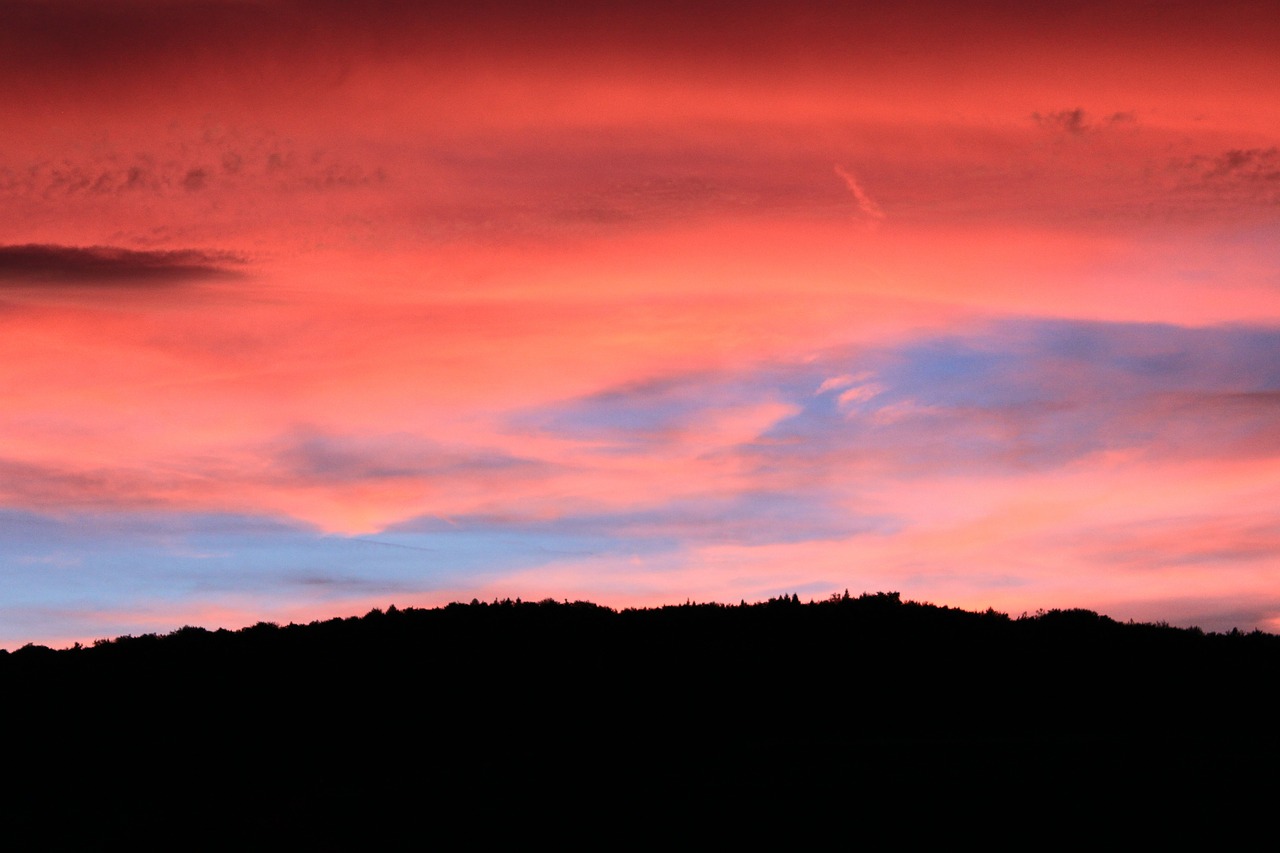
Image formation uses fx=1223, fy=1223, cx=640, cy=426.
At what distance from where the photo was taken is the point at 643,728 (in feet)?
70.4

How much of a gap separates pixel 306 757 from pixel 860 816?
34.3 ft

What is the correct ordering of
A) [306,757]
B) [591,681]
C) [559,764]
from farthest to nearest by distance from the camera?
[591,681]
[306,757]
[559,764]

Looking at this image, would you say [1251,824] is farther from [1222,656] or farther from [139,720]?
[139,720]

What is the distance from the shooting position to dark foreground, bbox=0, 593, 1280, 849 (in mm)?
16375

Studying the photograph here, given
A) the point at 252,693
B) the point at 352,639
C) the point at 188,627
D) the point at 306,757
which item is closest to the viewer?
the point at 306,757

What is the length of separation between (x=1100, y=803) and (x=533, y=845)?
7411mm

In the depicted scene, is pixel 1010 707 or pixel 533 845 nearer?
pixel 533 845

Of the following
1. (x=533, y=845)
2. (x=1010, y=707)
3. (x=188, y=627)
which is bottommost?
(x=533, y=845)

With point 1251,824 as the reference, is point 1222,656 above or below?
above

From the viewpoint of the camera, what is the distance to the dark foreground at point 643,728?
16.4 meters

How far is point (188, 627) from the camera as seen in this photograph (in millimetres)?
30234

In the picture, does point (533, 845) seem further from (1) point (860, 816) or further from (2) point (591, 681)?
(2) point (591, 681)

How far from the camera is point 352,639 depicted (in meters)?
26.6

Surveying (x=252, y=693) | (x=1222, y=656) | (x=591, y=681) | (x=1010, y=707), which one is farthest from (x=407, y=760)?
(x=1222, y=656)
